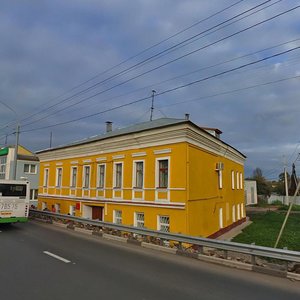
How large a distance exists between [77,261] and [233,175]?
22968mm

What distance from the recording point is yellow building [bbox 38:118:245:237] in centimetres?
1831

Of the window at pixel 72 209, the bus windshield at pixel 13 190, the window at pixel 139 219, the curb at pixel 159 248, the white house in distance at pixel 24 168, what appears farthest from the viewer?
the white house in distance at pixel 24 168

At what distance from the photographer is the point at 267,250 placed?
9.76 metres

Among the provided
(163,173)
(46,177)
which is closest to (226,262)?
(163,173)

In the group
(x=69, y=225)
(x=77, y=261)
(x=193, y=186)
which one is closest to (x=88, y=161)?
(x=69, y=225)

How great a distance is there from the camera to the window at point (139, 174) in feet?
68.9

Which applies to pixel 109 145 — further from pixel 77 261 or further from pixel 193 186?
pixel 77 261

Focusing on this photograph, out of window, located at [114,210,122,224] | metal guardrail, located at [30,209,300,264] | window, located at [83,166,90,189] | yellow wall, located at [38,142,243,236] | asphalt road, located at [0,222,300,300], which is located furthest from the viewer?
window, located at [83,166,90,189]

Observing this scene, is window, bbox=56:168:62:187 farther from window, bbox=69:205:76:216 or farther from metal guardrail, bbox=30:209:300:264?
metal guardrail, bbox=30:209:300:264

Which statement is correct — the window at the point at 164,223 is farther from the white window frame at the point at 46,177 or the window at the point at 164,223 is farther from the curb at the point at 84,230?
the white window frame at the point at 46,177

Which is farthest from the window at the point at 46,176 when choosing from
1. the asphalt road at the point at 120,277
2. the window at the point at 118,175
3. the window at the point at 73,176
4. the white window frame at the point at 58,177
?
the asphalt road at the point at 120,277

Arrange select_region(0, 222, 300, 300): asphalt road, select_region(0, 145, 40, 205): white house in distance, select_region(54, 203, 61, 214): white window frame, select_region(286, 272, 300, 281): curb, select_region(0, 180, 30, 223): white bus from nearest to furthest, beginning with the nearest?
select_region(0, 222, 300, 300): asphalt road, select_region(286, 272, 300, 281): curb, select_region(0, 180, 30, 223): white bus, select_region(54, 203, 61, 214): white window frame, select_region(0, 145, 40, 205): white house in distance

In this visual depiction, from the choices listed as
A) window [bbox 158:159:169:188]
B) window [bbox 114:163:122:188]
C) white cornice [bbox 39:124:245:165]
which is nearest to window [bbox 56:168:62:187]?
white cornice [bbox 39:124:245:165]

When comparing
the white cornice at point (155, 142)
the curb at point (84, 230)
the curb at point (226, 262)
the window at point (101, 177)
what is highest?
the white cornice at point (155, 142)
